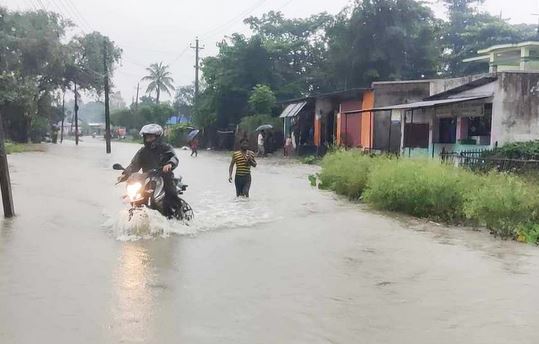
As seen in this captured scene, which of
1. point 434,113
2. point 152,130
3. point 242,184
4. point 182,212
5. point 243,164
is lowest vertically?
point 182,212

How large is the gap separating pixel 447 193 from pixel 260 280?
5685 millimetres

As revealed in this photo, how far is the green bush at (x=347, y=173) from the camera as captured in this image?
14125 mm

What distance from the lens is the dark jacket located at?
8.98m

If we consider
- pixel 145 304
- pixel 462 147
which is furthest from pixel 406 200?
pixel 462 147

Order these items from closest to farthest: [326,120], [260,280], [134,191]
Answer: [260,280] < [134,191] < [326,120]

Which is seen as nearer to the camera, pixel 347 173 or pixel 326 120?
pixel 347 173

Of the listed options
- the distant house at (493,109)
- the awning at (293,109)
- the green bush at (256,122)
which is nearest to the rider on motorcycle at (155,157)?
the distant house at (493,109)

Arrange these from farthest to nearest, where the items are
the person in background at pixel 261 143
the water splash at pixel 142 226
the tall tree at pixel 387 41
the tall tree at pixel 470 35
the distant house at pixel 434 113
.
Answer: the tall tree at pixel 470 35 → the tall tree at pixel 387 41 → the person in background at pixel 261 143 → the distant house at pixel 434 113 → the water splash at pixel 142 226

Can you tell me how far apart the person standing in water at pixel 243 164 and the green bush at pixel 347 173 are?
2656 mm

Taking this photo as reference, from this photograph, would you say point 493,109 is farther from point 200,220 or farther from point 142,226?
point 142,226

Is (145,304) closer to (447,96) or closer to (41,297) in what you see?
(41,297)

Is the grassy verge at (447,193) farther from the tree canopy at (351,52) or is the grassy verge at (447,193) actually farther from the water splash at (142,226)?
the tree canopy at (351,52)

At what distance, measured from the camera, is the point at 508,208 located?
945cm

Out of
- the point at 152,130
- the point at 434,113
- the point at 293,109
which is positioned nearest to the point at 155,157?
the point at 152,130
